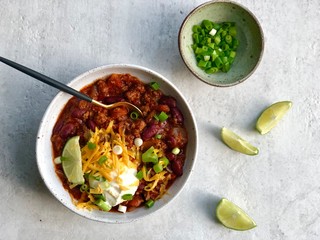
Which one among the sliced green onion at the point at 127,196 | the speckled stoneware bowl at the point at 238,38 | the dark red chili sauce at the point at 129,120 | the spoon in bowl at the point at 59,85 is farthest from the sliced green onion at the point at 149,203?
the speckled stoneware bowl at the point at 238,38

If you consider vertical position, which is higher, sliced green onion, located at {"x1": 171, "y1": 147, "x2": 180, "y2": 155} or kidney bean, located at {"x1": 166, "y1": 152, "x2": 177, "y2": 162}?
sliced green onion, located at {"x1": 171, "y1": 147, "x2": 180, "y2": 155}

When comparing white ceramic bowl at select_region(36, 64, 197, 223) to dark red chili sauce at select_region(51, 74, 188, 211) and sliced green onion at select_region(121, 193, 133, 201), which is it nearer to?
dark red chili sauce at select_region(51, 74, 188, 211)

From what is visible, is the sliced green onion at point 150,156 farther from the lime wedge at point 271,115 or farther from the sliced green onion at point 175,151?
the lime wedge at point 271,115

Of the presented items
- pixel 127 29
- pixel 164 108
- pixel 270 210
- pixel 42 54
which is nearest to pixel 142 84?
pixel 164 108

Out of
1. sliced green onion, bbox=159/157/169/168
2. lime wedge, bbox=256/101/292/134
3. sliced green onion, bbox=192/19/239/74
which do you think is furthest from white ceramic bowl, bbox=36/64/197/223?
lime wedge, bbox=256/101/292/134

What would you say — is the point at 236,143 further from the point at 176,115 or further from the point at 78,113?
the point at 78,113

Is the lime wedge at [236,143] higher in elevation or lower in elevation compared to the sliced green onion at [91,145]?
higher

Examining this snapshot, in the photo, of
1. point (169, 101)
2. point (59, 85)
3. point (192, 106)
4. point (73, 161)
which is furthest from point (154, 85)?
point (73, 161)
